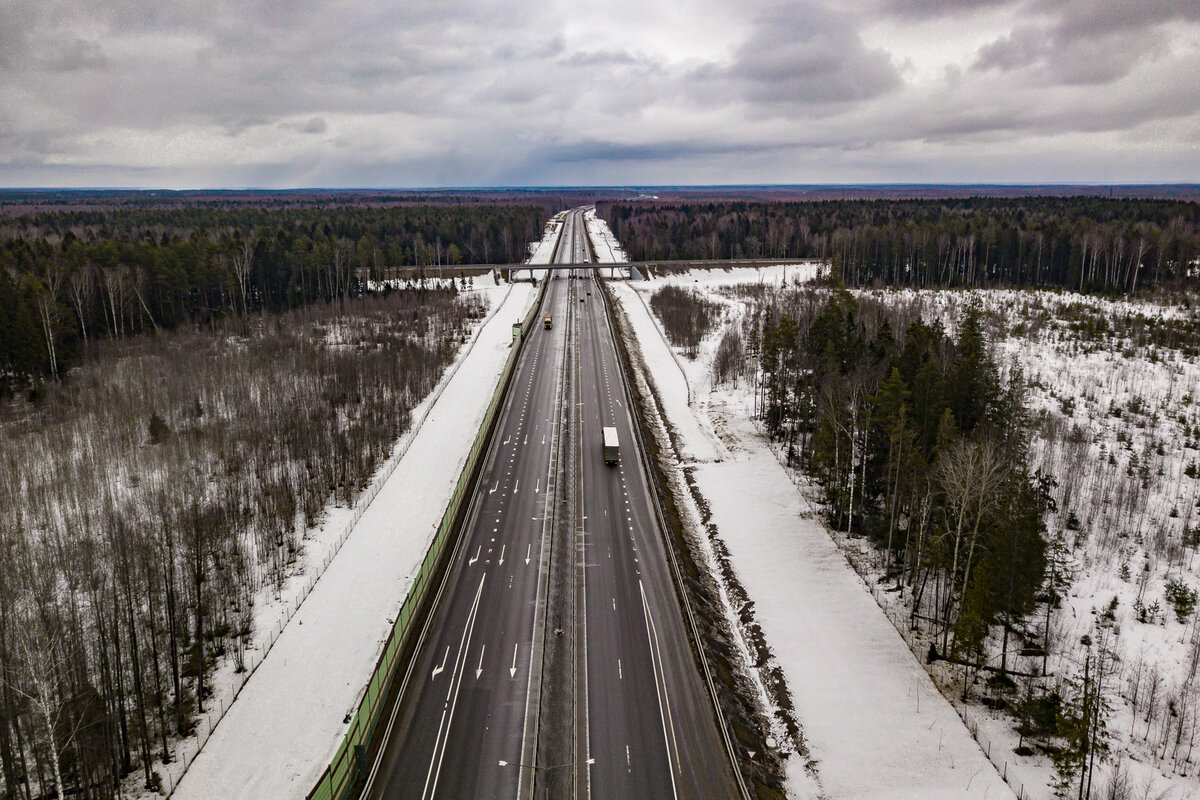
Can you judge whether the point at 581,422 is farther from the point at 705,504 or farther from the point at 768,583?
the point at 768,583

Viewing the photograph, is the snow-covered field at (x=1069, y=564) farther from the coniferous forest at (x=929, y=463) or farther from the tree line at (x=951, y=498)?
the coniferous forest at (x=929, y=463)

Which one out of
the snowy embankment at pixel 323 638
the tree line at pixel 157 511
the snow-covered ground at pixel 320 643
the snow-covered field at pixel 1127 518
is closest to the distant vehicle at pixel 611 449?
the snowy embankment at pixel 323 638

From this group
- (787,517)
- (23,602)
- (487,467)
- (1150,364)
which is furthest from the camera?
(1150,364)

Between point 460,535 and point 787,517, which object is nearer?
point 460,535

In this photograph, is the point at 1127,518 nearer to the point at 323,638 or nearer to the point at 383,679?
the point at 383,679

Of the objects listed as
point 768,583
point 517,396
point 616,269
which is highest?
point 616,269

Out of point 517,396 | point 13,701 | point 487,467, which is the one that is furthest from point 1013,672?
point 517,396

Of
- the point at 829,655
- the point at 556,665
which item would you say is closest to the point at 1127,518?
the point at 829,655

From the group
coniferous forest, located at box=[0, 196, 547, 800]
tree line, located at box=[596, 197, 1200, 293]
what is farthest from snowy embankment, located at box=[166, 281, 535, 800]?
tree line, located at box=[596, 197, 1200, 293]

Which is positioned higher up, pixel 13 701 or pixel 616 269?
pixel 616 269
